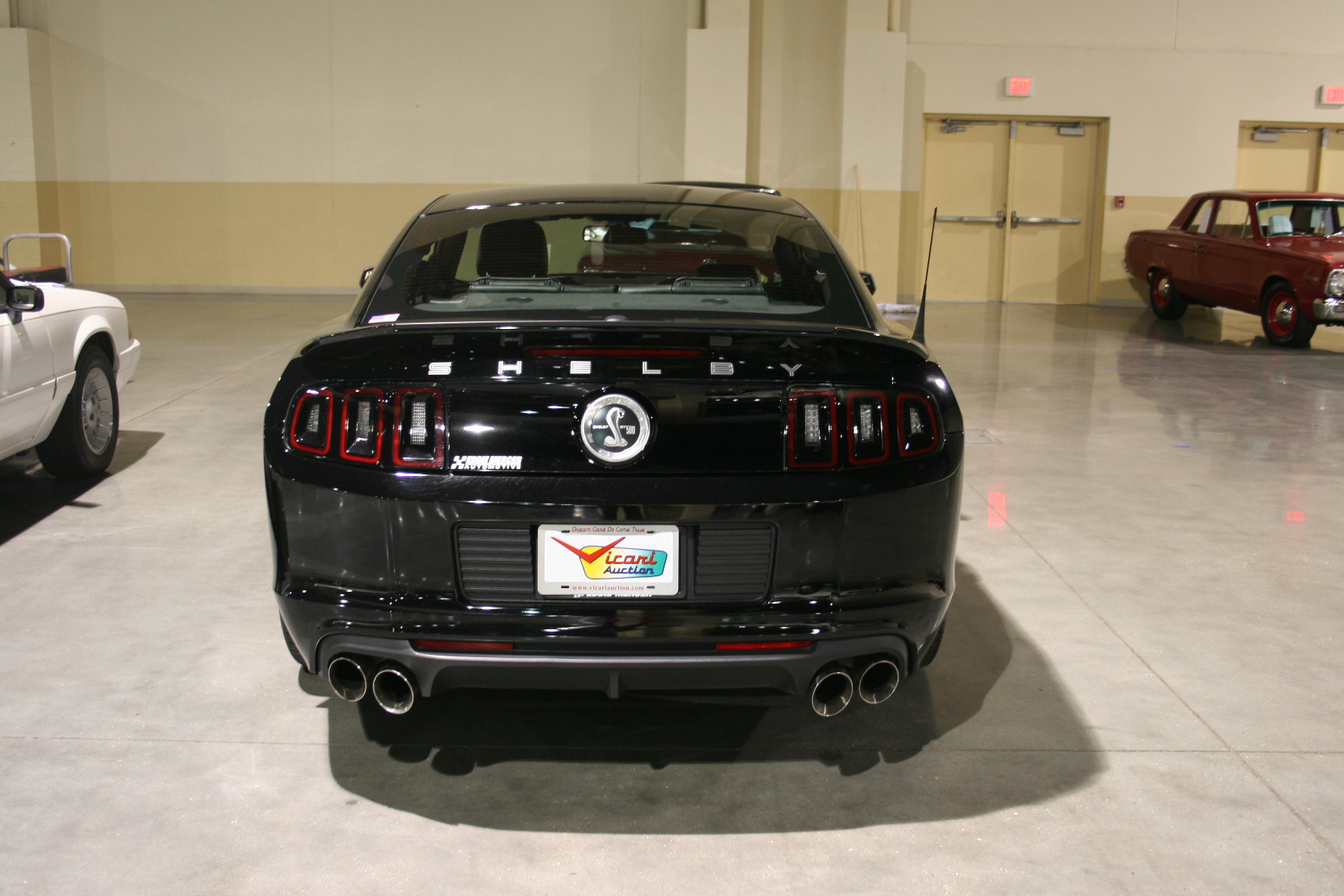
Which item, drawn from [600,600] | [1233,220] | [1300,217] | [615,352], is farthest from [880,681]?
A: [1233,220]

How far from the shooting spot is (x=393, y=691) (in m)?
2.50

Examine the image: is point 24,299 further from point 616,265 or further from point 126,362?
point 616,265

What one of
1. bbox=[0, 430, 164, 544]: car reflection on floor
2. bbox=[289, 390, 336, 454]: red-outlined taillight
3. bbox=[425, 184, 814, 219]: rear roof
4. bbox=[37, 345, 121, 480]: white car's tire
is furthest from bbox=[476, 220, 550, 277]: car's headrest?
bbox=[37, 345, 121, 480]: white car's tire

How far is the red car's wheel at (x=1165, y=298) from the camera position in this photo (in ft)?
46.8

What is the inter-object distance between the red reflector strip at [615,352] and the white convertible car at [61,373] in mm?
3138

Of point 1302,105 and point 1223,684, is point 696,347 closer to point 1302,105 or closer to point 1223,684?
point 1223,684

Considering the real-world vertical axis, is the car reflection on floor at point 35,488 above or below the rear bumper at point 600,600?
below

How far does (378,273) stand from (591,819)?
1.60 metres

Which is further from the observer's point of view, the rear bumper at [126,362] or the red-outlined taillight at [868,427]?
the rear bumper at [126,362]

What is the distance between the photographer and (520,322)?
2553 mm

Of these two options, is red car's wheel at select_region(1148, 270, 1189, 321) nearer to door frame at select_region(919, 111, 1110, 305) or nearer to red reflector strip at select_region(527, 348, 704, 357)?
door frame at select_region(919, 111, 1110, 305)

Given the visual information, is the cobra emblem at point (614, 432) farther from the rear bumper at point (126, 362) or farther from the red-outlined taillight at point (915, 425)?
the rear bumper at point (126, 362)

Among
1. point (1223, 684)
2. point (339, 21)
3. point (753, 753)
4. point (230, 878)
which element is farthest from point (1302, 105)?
point (230, 878)

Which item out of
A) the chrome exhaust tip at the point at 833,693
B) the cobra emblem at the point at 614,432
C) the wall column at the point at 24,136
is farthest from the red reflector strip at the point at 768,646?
the wall column at the point at 24,136
